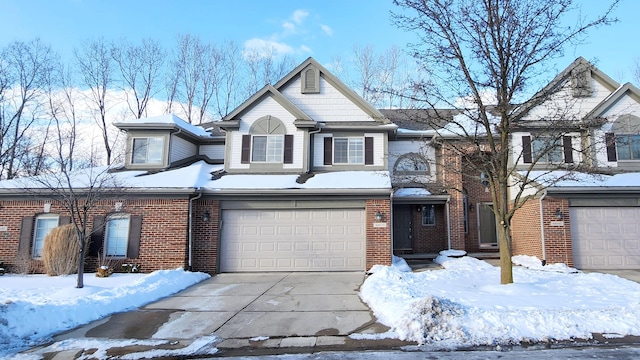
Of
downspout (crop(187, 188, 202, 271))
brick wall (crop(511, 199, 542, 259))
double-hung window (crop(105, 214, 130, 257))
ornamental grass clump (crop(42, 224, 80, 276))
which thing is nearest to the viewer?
ornamental grass clump (crop(42, 224, 80, 276))

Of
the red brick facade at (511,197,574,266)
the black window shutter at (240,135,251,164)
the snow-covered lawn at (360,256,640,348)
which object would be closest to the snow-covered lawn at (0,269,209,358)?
the black window shutter at (240,135,251,164)

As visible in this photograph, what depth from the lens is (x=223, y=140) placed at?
16.5m

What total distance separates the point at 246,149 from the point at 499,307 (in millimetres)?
10221

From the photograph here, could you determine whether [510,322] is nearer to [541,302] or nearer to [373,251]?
[541,302]

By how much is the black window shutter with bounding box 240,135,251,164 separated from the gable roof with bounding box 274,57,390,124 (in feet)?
8.35

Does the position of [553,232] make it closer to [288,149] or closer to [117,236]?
[288,149]

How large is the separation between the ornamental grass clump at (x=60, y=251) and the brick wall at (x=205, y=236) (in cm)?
340

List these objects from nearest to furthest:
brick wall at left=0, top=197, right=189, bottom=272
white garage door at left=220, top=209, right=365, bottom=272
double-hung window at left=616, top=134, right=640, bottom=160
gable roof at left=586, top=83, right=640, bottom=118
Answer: brick wall at left=0, top=197, right=189, bottom=272 < white garage door at left=220, top=209, right=365, bottom=272 < gable roof at left=586, top=83, right=640, bottom=118 < double-hung window at left=616, top=134, right=640, bottom=160

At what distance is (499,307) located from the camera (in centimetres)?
671

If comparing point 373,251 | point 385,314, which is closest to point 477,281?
point 373,251

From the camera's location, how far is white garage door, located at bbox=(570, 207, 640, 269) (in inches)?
476

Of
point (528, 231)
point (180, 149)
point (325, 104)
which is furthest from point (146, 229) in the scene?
point (528, 231)

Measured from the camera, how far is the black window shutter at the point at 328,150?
1457 centimetres

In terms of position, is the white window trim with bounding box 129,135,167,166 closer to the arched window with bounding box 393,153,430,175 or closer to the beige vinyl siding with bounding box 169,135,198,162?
the beige vinyl siding with bounding box 169,135,198,162
